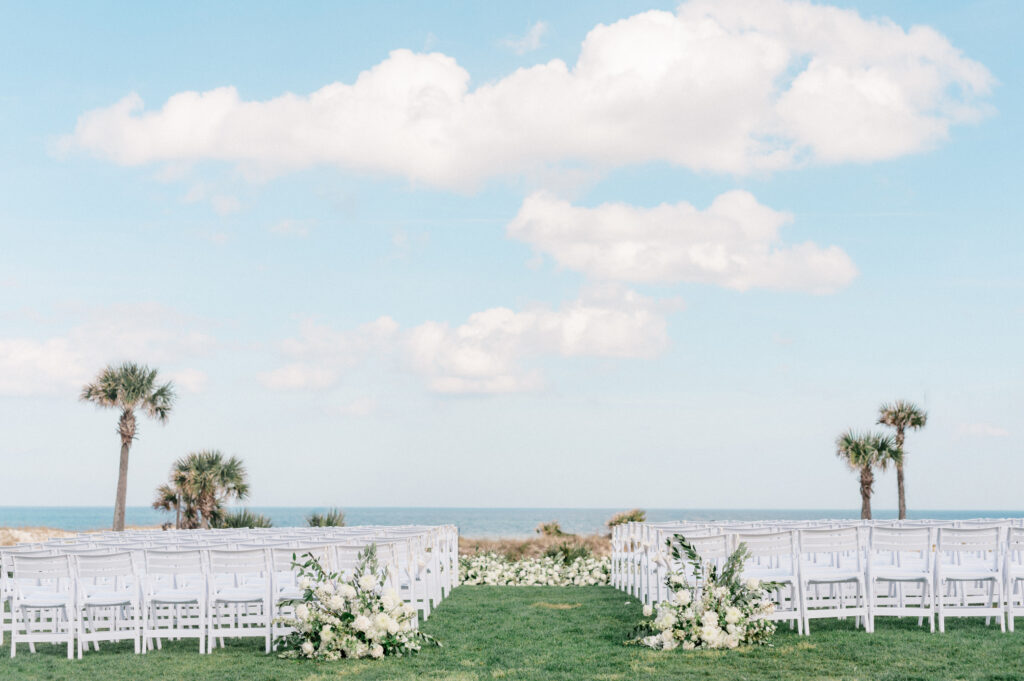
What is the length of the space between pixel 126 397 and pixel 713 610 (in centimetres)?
2907

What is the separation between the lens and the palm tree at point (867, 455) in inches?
1388

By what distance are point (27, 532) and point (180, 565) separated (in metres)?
29.2

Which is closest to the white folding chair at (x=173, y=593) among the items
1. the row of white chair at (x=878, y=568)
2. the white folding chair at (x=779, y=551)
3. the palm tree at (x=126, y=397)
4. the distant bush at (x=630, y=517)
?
the row of white chair at (x=878, y=568)

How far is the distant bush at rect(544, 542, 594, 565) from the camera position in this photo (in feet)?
71.3

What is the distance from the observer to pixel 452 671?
29.0ft

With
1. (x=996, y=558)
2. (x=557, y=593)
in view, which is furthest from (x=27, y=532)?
(x=996, y=558)

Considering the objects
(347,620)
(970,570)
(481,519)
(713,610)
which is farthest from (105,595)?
(481,519)

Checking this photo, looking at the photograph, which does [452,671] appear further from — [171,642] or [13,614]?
[13,614]

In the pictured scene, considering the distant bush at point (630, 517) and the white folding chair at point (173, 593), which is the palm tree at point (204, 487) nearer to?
the distant bush at point (630, 517)

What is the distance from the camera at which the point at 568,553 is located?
22.0m

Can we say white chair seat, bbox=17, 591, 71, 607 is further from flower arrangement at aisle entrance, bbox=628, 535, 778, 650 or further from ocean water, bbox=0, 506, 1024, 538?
ocean water, bbox=0, 506, 1024, 538

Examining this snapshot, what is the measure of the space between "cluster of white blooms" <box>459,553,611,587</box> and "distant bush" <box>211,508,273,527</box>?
11.3 metres

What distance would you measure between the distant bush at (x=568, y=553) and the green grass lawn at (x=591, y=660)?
10316 mm

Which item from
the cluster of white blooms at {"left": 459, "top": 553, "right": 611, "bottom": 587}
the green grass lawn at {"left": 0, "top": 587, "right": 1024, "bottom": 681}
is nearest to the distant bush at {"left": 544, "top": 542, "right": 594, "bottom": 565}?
the cluster of white blooms at {"left": 459, "top": 553, "right": 611, "bottom": 587}
